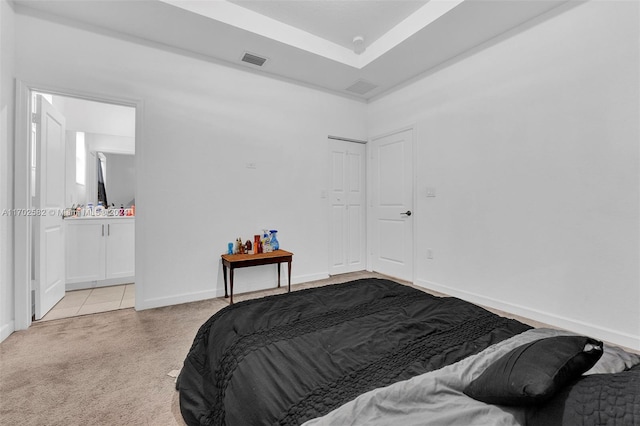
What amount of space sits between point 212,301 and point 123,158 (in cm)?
305

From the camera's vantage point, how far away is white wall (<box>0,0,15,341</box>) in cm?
232

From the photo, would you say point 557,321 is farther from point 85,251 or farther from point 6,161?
point 85,251

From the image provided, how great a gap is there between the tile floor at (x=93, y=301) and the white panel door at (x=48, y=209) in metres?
0.09

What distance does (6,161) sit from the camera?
2400mm

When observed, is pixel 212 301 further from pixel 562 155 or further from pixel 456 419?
pixel 562 155

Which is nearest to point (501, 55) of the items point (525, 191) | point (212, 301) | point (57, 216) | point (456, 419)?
point (525, 191)

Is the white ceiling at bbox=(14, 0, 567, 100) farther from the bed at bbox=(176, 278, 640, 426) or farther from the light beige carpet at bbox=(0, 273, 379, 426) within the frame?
the light beige carpet at bbox=(0, 273, 379, 426)

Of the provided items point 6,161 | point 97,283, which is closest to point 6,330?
point 6,161

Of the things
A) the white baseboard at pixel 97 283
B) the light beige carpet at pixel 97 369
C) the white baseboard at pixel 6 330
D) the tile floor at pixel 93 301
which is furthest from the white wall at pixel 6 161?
the white baseboard at pixel 97 283

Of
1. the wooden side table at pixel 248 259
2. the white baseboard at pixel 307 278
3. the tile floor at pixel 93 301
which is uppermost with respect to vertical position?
the wooden side table at pixel 248 259

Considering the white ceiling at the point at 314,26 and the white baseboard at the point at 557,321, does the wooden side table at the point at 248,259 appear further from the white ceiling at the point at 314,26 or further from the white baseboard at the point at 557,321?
the white ceiling at the point at 314,26

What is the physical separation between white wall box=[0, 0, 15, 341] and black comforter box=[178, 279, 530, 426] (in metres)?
2.08

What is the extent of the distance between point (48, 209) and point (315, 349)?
3225 millimetres

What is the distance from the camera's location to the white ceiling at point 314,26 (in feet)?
8.45
